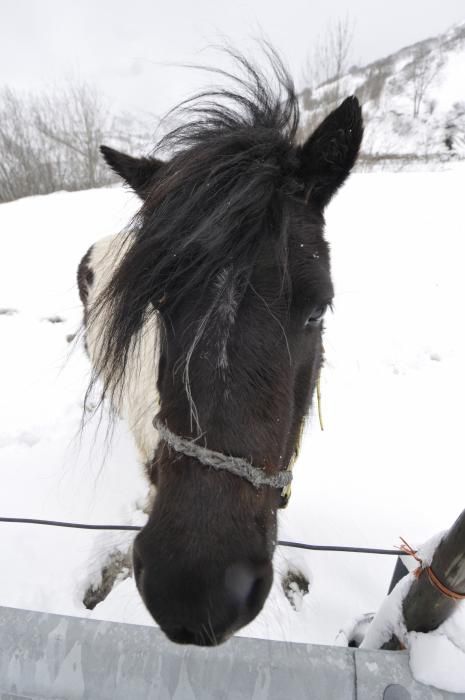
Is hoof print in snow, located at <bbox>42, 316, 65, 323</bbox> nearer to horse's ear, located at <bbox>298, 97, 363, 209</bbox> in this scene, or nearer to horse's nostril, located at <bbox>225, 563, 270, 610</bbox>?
horse's ear, located at <bbox>298, 97, 363, 209</bbox>

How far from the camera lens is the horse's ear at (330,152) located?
1605 millimetres

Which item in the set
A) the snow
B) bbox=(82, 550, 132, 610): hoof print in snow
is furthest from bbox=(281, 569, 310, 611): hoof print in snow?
bbox=(82, 550, 132, 610): hoof print in snow

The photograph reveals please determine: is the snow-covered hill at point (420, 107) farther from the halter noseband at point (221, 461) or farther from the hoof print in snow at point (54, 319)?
the halter noseband at point (221, 461)

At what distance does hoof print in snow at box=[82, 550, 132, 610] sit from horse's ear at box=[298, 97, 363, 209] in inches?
112

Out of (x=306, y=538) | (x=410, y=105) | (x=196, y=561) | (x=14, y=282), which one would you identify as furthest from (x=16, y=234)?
(x=410, y=105)

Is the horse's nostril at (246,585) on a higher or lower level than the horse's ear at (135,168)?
lower

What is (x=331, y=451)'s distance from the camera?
12.8ft

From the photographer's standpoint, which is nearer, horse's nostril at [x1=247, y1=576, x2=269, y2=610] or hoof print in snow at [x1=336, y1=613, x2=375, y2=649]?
horse's nostril at [x1=247, y1=576, x2=269, y2=610]

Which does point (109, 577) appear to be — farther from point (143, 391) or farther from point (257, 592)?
point (257, 592)

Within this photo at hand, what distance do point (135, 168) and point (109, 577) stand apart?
2.95 m

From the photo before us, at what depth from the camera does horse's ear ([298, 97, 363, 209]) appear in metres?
1.61

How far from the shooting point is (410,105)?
34.8 m

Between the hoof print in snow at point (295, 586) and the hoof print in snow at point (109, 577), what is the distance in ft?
4.00

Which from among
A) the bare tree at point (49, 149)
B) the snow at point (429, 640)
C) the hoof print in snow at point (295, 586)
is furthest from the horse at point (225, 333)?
the bare tree at point (49, 149)
